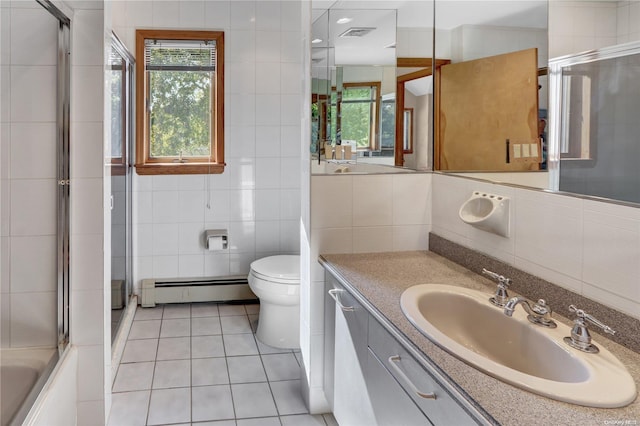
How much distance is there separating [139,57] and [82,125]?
6.05 ft

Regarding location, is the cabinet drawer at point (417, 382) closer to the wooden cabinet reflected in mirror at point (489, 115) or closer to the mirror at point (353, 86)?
the wooden cabinet reflected in mirror at point (489, 115)

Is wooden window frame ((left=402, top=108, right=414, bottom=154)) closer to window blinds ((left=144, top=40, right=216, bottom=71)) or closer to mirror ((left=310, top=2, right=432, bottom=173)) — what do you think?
mirror ((left=310, top=2, right=432, bottom=173))

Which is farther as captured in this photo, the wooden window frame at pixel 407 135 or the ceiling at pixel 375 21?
the wooden window frame at pixel 407 135

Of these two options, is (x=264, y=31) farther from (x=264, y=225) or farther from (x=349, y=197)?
(x=349, y=197)

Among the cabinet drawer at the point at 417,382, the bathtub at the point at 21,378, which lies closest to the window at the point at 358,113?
the cabinet drawer at the point at 417,382

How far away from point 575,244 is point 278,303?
2.00 metres

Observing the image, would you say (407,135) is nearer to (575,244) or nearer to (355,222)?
(355,222)

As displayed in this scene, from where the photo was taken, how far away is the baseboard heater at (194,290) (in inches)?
150

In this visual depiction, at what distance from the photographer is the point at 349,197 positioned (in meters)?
2.24

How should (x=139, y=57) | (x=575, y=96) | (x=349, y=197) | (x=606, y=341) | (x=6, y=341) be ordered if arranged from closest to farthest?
(x=606, y=341)
(x=575, y=96)
(x=6, y=341)
(x=349, y=197)
(x=139, y=57)

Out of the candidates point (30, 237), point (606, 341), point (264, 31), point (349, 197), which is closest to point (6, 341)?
point (30, 237)

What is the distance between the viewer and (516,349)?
137cm

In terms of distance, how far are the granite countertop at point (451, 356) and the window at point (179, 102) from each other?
2.07 metres

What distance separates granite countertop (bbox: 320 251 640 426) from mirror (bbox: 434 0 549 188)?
41cm
